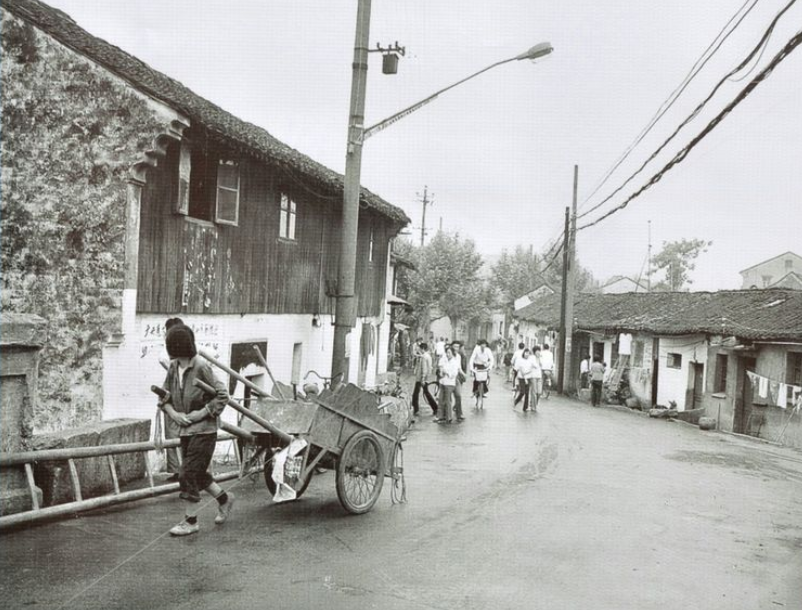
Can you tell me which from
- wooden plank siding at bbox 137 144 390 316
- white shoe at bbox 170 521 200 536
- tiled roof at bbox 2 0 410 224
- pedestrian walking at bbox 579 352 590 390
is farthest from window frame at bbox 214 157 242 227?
pedestrian walking at bbox 579 352 590 390

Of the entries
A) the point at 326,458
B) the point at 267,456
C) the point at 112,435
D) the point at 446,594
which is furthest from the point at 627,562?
the point at 112,435

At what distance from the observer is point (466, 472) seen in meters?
10.7

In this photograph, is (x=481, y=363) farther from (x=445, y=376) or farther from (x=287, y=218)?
(x=287, y=218)

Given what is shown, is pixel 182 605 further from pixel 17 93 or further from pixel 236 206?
pixel 236 206

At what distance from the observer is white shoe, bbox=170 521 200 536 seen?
6348mm

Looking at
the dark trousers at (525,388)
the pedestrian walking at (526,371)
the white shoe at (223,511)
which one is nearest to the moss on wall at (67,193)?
the white shoe at (223,511)

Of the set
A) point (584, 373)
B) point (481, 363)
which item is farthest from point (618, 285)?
point (481, 363)

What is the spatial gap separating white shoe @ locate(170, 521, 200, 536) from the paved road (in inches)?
3.8

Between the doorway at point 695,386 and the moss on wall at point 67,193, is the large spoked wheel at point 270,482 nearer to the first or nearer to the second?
the moss on wall at point 67,193

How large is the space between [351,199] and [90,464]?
5.92m

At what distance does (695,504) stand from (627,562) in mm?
3256

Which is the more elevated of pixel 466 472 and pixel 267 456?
pixel 267 456

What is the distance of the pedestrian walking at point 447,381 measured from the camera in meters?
16.4

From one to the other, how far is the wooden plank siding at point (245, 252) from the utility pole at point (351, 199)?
217cm
